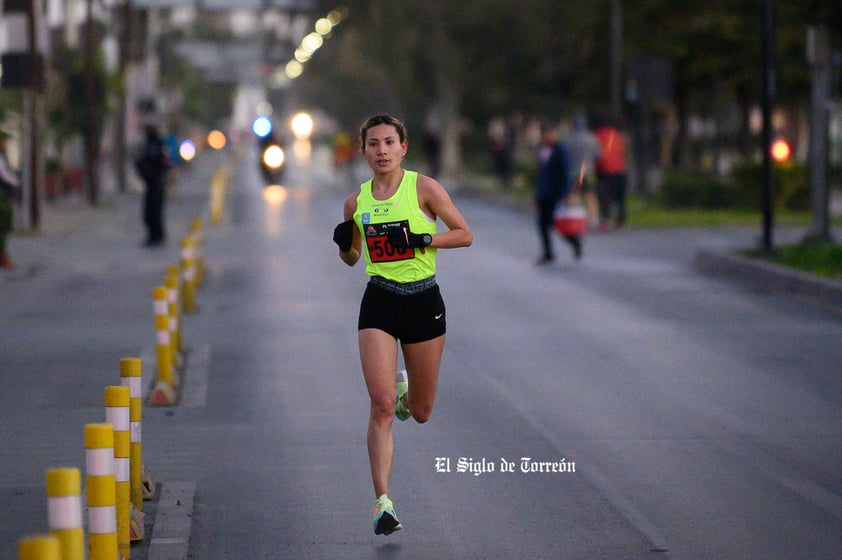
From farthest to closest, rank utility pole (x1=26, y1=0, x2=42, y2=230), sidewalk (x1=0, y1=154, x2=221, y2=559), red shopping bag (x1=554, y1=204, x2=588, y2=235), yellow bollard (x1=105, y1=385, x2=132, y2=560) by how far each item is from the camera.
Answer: utility pole (x1=26, y1=0, x2=42, y2=230)
red shopping bag (x1=554, y1=204, x2=588, y2=235)
sidewalk (x1=0, y1=154, x2=221, y2=559)
yellow bollard (x1=105, y1=385, x2=132, y2=560)

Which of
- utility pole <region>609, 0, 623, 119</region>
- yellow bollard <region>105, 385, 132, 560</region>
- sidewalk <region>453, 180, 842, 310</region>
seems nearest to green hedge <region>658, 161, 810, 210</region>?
utility pole <region>609, 0, 623, 119</region>

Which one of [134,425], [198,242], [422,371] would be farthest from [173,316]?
[198,242]

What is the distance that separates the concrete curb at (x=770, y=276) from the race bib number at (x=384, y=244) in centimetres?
1072

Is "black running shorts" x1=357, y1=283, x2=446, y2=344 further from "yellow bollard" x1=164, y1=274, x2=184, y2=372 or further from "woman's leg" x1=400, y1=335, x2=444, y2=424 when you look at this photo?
"yellow bollard" x1=164, y1=274, x2=184, y2=372

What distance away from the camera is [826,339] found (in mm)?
15125

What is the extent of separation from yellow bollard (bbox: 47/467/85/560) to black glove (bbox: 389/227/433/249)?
114 inches

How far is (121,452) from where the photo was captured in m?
7.09

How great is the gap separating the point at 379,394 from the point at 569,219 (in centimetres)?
1592

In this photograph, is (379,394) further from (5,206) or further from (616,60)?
(616,60)

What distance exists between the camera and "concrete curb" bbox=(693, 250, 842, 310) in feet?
60.0

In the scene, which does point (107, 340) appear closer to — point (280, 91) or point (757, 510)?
point (757, 510)

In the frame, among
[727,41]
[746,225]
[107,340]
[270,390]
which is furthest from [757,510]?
[727,41]

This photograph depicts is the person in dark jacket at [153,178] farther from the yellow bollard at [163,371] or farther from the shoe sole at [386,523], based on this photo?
the shoe sole at [386,523]

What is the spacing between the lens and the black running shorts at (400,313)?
7.75 m
